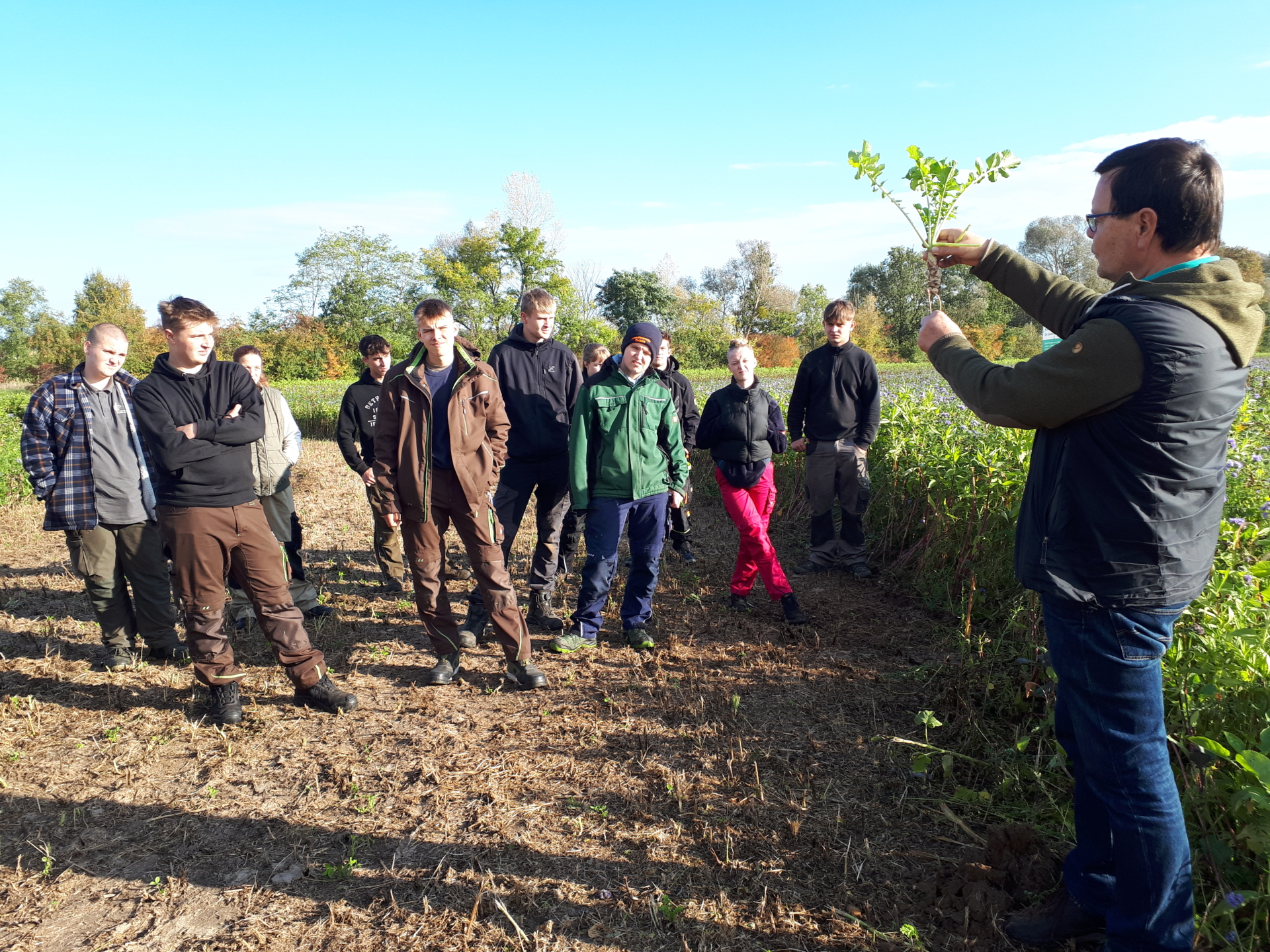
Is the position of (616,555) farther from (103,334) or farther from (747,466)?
(103,334)

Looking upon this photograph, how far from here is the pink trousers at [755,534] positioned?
5020 millimetres

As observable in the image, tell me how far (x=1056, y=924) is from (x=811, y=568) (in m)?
4.16

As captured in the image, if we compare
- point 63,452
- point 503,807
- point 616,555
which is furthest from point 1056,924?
point 63,452

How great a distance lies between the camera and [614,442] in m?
4.53

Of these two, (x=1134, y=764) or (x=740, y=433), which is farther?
(x=740, y=433)

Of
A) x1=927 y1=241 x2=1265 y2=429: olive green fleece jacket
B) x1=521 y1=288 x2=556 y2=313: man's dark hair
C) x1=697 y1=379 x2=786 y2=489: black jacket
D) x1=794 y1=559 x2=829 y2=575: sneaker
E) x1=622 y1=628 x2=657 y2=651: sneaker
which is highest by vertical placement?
x1=521 y1=288 x2=556 y2=313: man's dark hair

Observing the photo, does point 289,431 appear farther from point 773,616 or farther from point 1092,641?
point 1092,641

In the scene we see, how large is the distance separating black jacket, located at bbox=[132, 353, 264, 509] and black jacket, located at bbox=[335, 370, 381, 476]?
201cm

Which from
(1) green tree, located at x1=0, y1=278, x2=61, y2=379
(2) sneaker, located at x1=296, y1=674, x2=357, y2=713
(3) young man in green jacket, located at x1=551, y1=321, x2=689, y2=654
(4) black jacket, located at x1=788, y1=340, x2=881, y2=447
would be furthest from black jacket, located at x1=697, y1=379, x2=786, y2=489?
(1) green tree, located at x1=0, y1=278, x2=61, y2=379

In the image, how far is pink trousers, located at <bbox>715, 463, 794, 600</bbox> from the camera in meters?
5.02

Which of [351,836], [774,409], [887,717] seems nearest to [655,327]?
[774,409]

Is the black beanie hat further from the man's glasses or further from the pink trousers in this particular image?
the man's glasses

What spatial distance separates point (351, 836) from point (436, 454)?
197cm

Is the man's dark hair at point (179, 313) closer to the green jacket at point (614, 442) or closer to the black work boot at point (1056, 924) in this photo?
the green jacket at point (614, 442)
